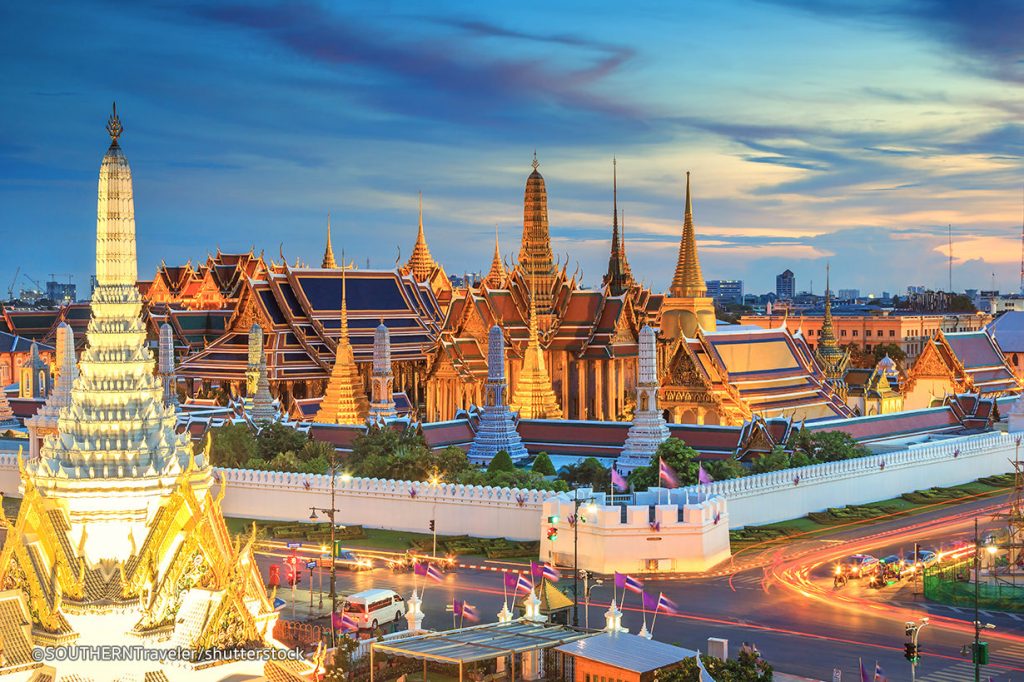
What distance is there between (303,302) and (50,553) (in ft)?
174

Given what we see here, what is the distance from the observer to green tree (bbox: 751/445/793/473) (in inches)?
1761

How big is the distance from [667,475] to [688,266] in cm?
3427

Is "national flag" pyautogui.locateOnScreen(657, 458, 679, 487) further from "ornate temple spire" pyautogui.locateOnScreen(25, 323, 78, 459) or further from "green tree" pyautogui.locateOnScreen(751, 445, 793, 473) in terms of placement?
"ornate temple spire" pyautogui.locateOnScreen(25, 323, 78, 459)

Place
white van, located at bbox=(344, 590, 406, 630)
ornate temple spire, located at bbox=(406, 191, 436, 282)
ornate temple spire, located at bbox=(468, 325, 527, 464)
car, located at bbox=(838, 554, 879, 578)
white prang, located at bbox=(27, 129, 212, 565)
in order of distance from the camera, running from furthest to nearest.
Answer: ornate temple spire, located at bbox=(406, 191, 436, 282), ornate temple spire, located at bbox=(468, 325, 527, 464), car, located at bbox=(838, 554, 879, 578), white van, located at bbox=(344, 590, 406, 630), white prang, located at bbox=(27, 129, 212, 565)

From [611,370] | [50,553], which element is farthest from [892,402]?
[50,553]

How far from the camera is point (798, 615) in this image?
31.3 meters

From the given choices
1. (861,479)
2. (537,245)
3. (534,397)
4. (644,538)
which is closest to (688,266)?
(537,245)

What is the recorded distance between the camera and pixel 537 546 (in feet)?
126

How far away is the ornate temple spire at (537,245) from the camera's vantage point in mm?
70500

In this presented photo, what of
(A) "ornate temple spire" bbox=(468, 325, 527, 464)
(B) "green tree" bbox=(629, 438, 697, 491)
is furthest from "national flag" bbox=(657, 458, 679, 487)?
(A) "ornate temple spire" bbox=(468, 325, 527, 464)

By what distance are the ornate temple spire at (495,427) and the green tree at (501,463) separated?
2.91m

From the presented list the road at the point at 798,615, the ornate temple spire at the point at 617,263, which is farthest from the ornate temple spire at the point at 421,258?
the road at the point at 798,615

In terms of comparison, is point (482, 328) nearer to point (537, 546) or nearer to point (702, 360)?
point (702, 360)

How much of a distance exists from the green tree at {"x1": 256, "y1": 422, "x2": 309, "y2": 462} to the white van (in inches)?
694
